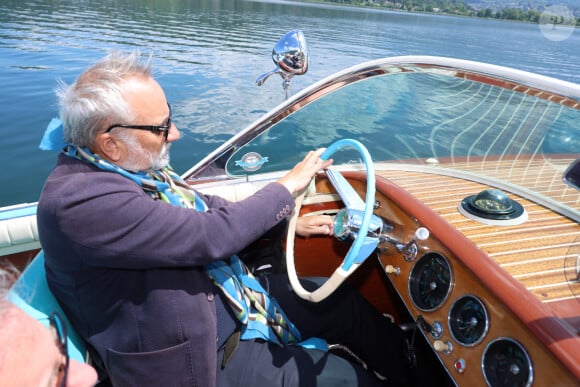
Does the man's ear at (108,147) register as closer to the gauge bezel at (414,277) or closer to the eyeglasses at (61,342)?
the eyeglasses at (61,342)

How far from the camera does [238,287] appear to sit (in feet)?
4.80

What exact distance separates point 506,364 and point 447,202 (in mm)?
788

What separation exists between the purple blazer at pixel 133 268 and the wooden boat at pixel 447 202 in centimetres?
21

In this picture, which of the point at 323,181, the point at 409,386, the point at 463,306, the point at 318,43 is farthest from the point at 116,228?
the point at 318,43

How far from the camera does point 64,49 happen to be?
11.6 meters

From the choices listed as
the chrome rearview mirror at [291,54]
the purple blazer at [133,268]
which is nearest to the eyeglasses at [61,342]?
the purple blazer at [133,268]

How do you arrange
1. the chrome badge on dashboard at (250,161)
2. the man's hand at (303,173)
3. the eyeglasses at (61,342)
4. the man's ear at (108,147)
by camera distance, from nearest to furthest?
the eyeglasses at (61,342)
the man's ear at (108,147)
the man's hand at (303,173)
the chrome badge on dashboard at (250,161)

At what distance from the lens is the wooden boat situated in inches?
44.2

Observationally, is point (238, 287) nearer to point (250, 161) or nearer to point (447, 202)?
point (447, 202)

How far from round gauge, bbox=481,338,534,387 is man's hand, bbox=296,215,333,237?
846 millimetres

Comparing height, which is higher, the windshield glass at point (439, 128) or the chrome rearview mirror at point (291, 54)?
the chrome rearview mirror at point (291, 54)

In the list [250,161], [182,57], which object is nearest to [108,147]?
[250,161]

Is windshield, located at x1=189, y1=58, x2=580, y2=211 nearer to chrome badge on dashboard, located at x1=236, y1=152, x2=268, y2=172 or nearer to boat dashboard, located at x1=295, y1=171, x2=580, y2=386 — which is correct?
chrome badge on dashboard, located at x1=236, y1=152, x2=268, y2=172

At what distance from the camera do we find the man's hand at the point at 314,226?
184 cm
